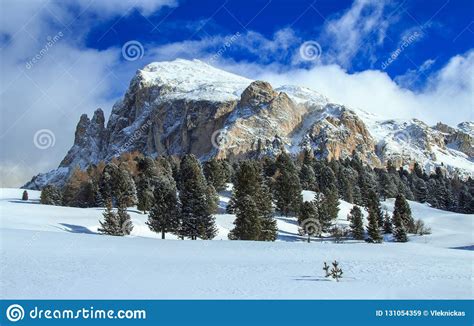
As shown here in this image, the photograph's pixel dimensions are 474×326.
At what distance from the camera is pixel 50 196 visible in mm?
78062

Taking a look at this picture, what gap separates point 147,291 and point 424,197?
109m

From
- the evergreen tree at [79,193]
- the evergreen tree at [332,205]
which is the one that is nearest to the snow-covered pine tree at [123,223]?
the evergreen tree at [79,193]

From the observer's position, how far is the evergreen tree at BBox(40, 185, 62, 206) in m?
75.2

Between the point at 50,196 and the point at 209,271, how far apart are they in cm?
6646

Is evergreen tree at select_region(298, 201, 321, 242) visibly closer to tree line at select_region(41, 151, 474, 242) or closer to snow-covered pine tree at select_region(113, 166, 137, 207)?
tree line at select_region(41, 151, 474, 242)

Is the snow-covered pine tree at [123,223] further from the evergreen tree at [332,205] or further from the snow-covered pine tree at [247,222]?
the evergreen tree at [332,205]

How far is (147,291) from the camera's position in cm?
1452

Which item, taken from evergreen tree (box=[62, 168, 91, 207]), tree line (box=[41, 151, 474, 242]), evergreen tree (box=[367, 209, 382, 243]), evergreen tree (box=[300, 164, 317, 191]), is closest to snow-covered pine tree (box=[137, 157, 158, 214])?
tree line (box=[41, 151, 474, 242])

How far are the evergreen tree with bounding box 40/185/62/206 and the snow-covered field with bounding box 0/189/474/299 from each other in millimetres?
49877

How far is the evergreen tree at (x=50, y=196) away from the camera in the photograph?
7525 centimetres

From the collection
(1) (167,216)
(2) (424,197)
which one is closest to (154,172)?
(1) (167,216)

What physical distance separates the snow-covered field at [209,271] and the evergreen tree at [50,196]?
164 ft

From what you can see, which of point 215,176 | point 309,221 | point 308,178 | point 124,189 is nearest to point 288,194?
point 309,221
